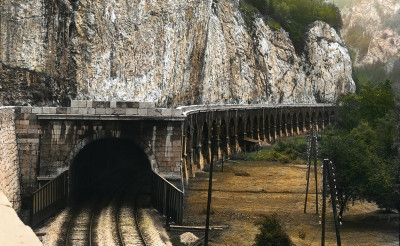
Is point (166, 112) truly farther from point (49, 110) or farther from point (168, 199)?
Result: point (49, 110)

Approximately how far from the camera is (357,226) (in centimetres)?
2602

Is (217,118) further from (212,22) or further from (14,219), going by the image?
(14,219)

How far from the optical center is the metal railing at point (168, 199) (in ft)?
76.6

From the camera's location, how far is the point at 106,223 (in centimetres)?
2311

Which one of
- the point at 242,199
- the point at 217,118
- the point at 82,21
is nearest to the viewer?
the point at 242,199

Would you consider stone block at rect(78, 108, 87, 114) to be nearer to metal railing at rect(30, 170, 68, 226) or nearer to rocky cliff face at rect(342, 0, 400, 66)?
metal railing at rect(30, 170, 68, 226)

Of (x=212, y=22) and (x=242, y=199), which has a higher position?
(x=212, y=22)

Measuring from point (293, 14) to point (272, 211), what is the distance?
85.8 meters

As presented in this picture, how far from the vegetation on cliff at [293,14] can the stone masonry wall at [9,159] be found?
58449mm

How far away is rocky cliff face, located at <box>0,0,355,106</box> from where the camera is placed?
38344mm

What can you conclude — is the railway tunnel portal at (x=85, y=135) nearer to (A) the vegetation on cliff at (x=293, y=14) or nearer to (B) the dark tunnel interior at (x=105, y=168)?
(B) the dark tunnel interior at (x=105, y=168)

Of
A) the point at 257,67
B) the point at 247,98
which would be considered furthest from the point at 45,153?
the point at 257,67

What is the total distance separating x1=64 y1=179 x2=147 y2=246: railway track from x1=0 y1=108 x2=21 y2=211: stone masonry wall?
9.77ft

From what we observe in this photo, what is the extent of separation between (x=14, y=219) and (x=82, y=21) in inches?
1430
